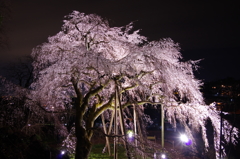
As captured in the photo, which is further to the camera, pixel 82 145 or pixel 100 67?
pixel 82 145

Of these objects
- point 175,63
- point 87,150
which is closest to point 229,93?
point 175,63

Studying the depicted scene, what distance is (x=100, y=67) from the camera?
23.4 ft

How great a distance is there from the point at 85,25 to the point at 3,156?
16.0 feet

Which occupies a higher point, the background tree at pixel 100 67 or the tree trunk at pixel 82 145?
the background tree at pixel 100 67

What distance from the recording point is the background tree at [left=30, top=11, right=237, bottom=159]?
24.1 ft

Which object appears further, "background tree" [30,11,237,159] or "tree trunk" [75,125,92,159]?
"tree trunk" [75,125,92,159]

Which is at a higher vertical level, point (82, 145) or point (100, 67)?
point (100, 67)

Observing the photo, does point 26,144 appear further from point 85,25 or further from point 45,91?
point 85,25

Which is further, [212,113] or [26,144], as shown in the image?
[212,113]

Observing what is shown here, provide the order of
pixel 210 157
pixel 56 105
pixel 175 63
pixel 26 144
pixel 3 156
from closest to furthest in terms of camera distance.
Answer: pixel 3 156 → pixel 26 144 → pixel 175 63 → pixel 56 105 → pixel 210 157

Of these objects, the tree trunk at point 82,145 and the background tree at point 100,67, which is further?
the tree trunk at point 82,145

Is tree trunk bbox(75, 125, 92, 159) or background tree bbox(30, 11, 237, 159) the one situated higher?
background tree bbox(30, 11, 237, 159)

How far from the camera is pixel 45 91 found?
7922 millimetres

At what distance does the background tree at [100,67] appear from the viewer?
7332mm
